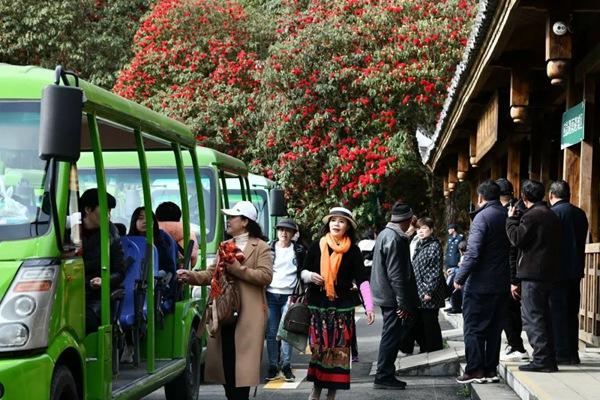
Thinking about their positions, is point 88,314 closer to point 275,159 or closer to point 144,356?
point 144,356

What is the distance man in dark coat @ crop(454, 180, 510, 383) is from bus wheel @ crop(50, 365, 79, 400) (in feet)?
16.1

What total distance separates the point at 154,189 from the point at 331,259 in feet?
13.6

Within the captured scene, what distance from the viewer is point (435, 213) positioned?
3575 centimetres

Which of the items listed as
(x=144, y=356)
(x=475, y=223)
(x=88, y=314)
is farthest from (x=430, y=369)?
(x=88, y=314)

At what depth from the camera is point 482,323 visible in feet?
37.9

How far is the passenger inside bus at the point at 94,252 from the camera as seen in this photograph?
8.51 m

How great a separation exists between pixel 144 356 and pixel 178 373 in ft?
2.42

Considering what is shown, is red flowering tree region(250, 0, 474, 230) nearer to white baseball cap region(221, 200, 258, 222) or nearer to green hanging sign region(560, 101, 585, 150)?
green hanging sign region(560, 101, 585, 150)

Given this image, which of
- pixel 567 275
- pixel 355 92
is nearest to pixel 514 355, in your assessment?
pixel 567 275

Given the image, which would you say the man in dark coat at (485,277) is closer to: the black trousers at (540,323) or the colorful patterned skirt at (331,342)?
the black trousers at (540,323)

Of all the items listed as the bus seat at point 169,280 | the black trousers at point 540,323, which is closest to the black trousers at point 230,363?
the bus seat at point 169,280

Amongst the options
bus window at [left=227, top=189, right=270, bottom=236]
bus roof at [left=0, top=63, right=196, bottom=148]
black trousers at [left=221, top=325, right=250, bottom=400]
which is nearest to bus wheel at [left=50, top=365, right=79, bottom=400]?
bus roof at [left=0, top=63, right=196, bottom=148]

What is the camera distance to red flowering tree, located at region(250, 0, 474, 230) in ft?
102

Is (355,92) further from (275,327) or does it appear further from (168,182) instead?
(275,327)
